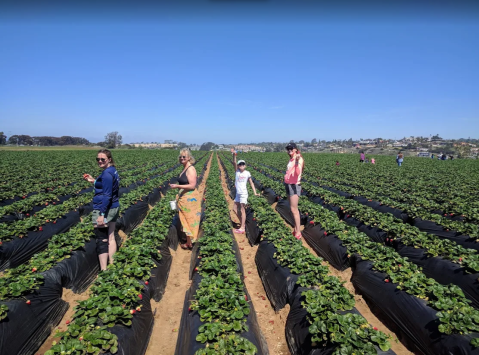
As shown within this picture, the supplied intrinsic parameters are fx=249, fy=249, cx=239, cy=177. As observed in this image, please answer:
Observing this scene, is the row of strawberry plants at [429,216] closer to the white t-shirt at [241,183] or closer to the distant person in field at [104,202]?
the white t-shirt at [241,183]

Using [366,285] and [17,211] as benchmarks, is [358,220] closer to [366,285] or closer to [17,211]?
[366,285]

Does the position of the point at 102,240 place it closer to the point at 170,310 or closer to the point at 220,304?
the point at 170,310

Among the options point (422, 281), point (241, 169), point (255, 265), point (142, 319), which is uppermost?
point (241, 169)

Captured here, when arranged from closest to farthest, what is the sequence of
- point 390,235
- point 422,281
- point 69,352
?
point 69,352, point 422,281, point 390,235

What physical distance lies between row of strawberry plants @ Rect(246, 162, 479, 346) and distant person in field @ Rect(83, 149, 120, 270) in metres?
5.08

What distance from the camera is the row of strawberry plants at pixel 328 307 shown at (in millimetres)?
2734

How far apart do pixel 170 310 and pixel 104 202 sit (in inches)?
91.0

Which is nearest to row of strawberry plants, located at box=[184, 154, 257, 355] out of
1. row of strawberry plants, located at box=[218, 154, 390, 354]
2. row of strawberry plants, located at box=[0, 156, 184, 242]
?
row of strawberry plants, located at box=[218, 154, 390, 354]

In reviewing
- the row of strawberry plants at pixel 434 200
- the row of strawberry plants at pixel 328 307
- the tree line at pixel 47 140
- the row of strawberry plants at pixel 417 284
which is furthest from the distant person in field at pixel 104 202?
Result: the tree line at pixel 47 140

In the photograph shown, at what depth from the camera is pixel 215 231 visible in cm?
610

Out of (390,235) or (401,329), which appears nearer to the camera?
(401,329)

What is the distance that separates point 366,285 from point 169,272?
417cm

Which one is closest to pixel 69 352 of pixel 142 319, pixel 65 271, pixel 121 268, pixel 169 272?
pixel 142 319

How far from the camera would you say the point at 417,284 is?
3.96 meters
